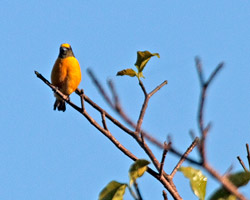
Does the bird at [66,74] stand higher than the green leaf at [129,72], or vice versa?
the bird at [66,74]

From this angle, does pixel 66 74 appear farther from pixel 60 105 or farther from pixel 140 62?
pixel 140 62

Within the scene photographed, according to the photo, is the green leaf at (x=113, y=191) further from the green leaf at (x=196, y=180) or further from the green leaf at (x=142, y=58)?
the green leaf at (x=142, y=58)

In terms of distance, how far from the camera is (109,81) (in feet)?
3.12

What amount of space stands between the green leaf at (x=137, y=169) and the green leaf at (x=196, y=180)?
0.15m

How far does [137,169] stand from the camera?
1.57m

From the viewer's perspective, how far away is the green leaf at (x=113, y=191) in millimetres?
1598

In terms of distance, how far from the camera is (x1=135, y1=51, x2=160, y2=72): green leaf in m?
2.03

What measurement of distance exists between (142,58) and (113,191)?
0.69 m

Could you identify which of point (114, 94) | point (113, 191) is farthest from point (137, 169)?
point (114, 94)

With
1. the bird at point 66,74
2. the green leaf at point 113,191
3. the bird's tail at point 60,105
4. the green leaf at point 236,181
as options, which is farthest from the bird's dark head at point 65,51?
the green leaf at point 236,181

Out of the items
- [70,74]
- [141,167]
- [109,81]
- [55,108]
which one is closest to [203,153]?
[109,81]

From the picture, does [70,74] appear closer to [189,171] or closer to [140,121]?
[140,121]

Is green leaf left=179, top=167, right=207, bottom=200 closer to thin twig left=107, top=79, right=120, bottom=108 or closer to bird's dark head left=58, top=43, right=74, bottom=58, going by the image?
thin twig left=107, top=79, right=120, bottom=108

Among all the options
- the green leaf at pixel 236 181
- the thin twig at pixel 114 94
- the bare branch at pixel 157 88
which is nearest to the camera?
the thin twig at pixel 114 94
